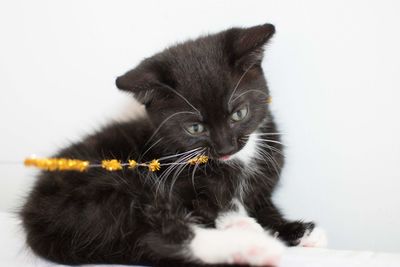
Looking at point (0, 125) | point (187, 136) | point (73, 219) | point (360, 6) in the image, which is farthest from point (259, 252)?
point (0, 125)

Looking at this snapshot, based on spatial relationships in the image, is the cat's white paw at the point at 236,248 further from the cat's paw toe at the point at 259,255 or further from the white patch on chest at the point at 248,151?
the white patch on chest at the point at 248,151

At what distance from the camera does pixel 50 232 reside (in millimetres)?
1622

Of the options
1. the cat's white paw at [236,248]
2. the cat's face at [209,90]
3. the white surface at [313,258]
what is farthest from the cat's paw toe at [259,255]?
the cat's face at [209,90]

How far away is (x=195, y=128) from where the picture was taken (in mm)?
1688

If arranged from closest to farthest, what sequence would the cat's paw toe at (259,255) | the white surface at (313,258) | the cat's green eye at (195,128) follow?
1. the cat's paw toe at (259,255)
2. the white surface at (313,258)
3. the cat's green eye at (195,128)

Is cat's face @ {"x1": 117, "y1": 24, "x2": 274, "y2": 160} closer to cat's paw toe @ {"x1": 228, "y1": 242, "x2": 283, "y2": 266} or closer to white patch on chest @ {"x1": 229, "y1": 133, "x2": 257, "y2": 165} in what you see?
white patch on chest @ {"x1": 229, "y1": 133, "x2": 257, "y2": 165}

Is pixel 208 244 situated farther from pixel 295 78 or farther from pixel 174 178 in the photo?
Result: pixel 295 78

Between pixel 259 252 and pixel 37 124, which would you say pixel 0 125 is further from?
pixel 259 252

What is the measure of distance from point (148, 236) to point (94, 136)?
0.58 meters

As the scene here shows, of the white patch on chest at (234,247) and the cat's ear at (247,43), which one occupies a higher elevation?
the cat's ear at (247,43)

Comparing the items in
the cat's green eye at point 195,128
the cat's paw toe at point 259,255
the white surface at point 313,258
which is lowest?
the white surface at point 313,258

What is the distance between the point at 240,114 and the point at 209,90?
6.5 inches

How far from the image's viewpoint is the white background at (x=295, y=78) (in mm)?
1891

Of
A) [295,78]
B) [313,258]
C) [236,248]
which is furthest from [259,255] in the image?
[295,78]
